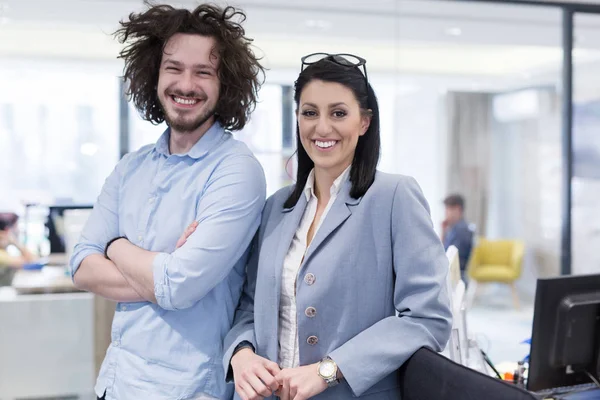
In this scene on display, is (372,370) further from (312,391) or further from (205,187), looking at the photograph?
(205,187)

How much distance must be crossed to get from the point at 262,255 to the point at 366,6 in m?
3.30

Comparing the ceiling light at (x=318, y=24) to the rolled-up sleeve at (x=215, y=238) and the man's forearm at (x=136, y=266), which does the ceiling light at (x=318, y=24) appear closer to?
the rolled-up sleeve at (x=215, y=238)

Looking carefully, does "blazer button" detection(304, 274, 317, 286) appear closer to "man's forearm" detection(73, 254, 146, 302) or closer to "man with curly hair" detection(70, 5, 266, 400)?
"man with curly hair" detection(70, 5, 266, 400)

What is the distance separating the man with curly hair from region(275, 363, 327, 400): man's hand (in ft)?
0.93

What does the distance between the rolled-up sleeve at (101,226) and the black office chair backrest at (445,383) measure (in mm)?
945

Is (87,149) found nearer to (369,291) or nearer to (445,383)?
(369,291)

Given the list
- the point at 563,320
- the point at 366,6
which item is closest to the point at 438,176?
the point at 366,6

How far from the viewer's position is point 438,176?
4957 mm

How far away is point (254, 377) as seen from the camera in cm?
165

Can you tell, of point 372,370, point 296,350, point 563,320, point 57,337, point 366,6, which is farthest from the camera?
point 366,6

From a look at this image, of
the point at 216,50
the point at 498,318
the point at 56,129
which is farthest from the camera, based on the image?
the point at 498,318

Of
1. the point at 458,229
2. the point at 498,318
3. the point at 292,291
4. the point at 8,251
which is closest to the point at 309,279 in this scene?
the point at 292,291

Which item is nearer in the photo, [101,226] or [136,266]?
[136,266]

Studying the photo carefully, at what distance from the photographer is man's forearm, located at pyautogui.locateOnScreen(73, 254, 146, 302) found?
184 centimetres
